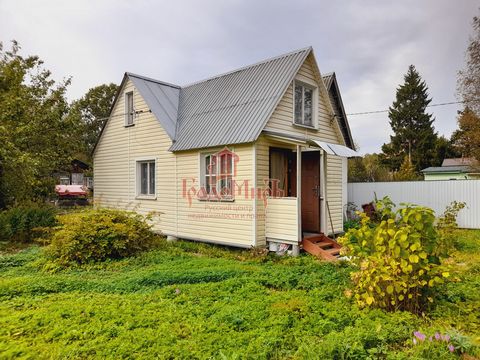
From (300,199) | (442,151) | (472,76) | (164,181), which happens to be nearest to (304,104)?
(300,199)

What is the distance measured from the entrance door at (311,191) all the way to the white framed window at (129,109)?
703 centimetres

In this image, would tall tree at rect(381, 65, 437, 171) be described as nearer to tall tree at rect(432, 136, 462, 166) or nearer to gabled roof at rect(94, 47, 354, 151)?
tall tree at rect(432, 136, 462, 166)

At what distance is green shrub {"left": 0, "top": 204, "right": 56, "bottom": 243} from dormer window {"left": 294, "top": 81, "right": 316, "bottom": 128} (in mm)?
9219

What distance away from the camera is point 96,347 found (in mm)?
3465

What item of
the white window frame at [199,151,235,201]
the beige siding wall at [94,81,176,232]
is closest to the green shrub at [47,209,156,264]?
the beige siding wall at [94,81,176,232]

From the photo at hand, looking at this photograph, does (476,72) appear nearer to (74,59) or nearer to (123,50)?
(123,50)

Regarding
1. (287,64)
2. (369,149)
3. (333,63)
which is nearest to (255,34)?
(287,64)

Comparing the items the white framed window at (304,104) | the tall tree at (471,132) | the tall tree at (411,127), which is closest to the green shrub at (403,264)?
the white framed window at (304,104)

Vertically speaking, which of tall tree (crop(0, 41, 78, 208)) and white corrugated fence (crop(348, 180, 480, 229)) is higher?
tall tree (crop(0, 41, 78, 208))

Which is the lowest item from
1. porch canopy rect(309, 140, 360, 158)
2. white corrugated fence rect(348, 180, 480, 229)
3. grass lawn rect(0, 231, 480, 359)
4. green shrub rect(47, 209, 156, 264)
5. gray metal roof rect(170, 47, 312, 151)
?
grass lawn rect(0, 231, 480, 359)

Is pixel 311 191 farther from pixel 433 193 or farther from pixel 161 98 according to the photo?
pixel 433 193

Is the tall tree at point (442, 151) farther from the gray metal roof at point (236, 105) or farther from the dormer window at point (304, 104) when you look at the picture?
the gray metal roof at point (236, 105)

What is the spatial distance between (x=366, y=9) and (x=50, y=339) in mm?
11639

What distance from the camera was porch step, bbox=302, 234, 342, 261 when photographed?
8273 mm
